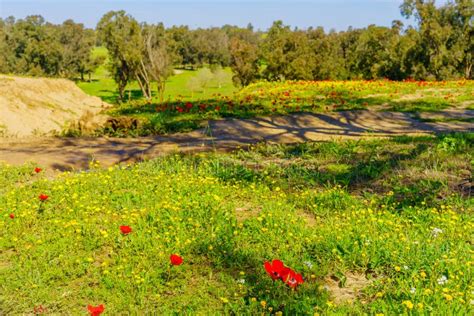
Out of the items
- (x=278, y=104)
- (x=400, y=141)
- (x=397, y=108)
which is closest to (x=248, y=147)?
(x=400, y=141)

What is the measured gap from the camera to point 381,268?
4.31 m

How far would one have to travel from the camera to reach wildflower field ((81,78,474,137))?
12.9m

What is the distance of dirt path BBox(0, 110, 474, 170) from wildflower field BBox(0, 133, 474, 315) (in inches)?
47.8

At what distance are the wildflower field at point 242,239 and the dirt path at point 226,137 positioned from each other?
1.22 meters

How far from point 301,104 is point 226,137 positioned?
549 centimetres

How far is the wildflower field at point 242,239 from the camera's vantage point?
3.84 metres

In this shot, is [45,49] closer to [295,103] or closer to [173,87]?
[173,87]

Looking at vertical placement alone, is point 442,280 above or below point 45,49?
below

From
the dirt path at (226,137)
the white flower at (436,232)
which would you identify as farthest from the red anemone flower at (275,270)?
the dirt path at (226,137)

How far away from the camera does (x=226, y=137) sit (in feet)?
35.9

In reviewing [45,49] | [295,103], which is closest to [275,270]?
[295,103]

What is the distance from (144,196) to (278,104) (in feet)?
33.8

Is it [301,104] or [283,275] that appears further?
[301,104]

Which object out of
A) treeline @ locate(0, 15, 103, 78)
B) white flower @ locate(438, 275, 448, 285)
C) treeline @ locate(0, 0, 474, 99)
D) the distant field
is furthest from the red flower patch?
treeline @ locate(0, 15, 103, 78)
